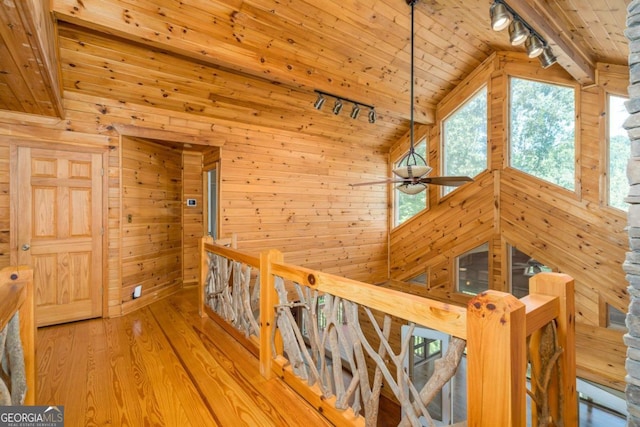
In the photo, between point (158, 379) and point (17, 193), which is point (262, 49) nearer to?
point (17, 193)

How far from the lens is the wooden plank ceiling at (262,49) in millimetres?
2438

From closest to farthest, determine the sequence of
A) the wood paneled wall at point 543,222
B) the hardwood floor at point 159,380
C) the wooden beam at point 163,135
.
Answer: the hardwood floor at point 159,380 → the wooden beam at point 163,135 → the wood paneled wall at point 543,222

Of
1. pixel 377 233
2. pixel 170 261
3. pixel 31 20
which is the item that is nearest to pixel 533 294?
pixel 31 20

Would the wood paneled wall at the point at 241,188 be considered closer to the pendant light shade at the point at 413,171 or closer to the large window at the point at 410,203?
the large window at the point at 410,203

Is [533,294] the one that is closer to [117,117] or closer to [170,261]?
[117,117]

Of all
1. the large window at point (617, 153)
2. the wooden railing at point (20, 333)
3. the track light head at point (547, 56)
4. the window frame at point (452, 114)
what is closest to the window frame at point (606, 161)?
the large window at point (617, 153)

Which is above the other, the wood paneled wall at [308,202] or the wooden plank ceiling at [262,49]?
the wooden plank ceiling at [262,49]

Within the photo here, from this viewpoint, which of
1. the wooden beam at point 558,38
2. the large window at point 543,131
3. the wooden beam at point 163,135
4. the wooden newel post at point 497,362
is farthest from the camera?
the large window at point 543,131

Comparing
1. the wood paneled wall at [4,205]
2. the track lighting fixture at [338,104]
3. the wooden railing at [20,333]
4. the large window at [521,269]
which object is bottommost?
the large window at [521,269]

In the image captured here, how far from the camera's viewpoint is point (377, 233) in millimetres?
6473

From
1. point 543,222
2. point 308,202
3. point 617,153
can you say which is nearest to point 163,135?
point 308,202

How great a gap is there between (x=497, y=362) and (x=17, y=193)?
14.4 feet

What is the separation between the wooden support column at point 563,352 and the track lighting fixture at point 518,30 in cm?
237

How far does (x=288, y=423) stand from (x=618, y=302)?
14.4ft
